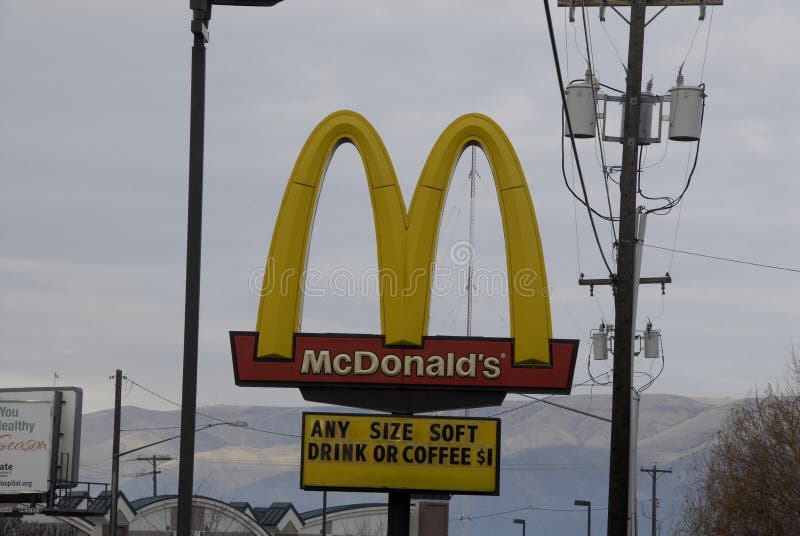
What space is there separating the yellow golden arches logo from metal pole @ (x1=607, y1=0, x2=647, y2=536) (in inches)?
82.0

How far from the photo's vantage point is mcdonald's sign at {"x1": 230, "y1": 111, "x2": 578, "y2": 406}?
23.5 metres

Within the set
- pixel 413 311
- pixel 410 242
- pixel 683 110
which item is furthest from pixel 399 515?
pixel 683 110

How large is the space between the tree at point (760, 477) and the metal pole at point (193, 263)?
2777 cm

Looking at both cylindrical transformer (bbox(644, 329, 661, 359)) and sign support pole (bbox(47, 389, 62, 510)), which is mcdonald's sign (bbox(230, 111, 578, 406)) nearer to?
cylindrical transformer (bbox(644, 329, 661, 359))

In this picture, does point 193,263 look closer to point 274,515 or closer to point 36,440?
point 36,440

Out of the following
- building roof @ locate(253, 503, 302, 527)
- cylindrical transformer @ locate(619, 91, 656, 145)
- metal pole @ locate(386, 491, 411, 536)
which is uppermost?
cylindrical transformer @ locate(619, 91, 656, 145)

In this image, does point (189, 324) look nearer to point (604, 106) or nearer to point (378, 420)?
point (378, 420)

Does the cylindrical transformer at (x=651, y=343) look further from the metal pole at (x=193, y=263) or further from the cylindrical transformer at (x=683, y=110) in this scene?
the metal pole at (x=193, y=263)

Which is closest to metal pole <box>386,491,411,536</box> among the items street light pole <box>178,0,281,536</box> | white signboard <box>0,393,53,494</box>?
street light pole <box>178,0,281,536</box>

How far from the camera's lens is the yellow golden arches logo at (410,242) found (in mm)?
23469

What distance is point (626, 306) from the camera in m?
21.3

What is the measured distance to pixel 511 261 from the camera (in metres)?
23.5

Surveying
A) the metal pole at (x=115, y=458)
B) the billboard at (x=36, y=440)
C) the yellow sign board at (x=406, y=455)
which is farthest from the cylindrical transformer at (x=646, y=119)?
the billboard at (x=36, y=440)

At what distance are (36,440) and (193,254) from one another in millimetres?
47806
